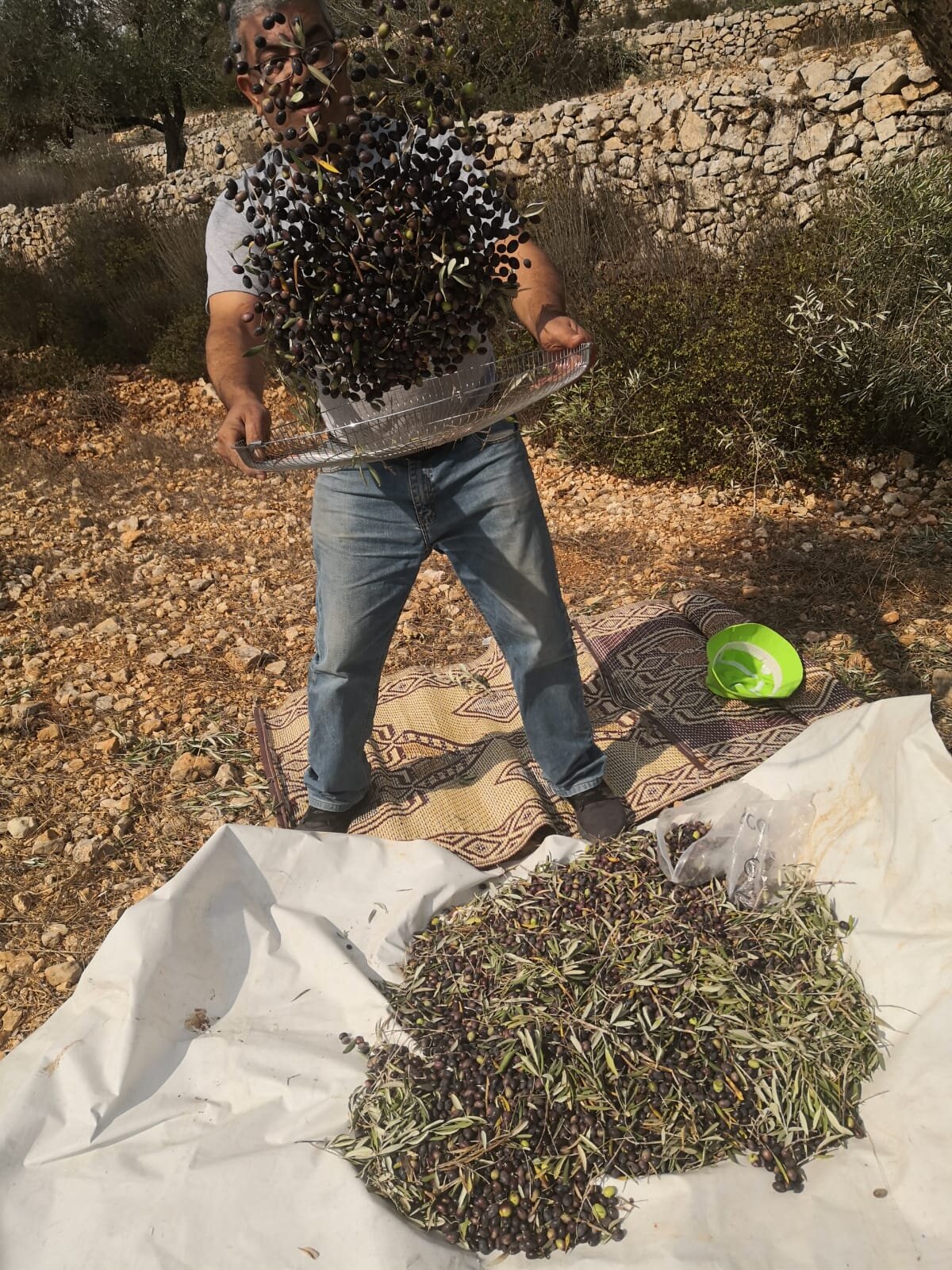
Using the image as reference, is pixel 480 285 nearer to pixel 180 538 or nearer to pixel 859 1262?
pixel 859 1262

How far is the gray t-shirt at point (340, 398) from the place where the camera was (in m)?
1.88

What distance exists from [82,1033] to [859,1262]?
1472 mm

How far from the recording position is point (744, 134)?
648 cm

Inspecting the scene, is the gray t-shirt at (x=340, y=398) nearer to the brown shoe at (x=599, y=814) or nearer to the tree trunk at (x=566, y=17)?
the brown shoe at (x=599, y=814)

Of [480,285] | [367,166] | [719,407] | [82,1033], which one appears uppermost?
[367,166]

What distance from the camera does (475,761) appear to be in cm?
295

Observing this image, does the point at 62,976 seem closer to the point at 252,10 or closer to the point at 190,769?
the point at 190,769

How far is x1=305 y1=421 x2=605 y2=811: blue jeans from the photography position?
7.11ft

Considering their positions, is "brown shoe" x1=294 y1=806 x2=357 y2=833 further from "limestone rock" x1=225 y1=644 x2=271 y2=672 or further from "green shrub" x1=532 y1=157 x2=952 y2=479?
"green shrub" x1=532 y1=157 x2=952 y2=479

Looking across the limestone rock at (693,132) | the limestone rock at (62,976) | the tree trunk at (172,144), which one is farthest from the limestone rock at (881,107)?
the tree trunk at (172,144)

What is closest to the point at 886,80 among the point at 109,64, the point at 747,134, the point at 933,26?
the point at 747,134

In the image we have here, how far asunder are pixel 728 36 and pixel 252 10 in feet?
38.9

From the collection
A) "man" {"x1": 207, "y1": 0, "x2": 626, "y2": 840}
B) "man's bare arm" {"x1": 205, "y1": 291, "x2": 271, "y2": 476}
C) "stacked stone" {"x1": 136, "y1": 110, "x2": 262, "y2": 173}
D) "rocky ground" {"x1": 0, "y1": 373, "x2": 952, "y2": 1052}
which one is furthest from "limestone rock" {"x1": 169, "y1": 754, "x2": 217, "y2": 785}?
"stacked stone" {"x1": 136, "y1": 110, "x2": 262, "y2": 173}

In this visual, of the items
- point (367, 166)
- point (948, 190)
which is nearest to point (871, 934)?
point (367, 166)
